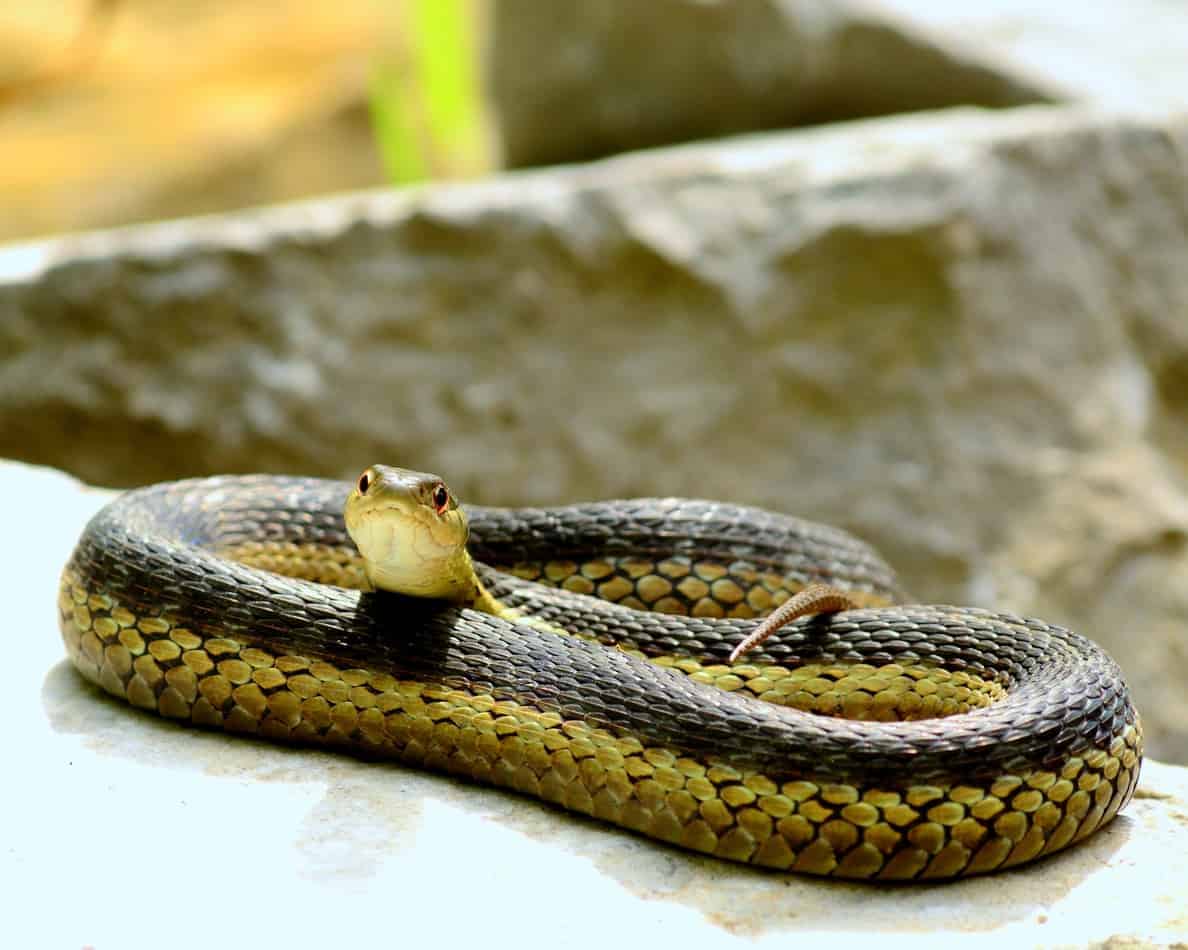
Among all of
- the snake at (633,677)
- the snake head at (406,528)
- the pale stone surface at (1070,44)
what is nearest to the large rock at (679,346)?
the pale stone surface at (1070,44)

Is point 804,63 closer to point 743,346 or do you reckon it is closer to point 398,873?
point 743,346

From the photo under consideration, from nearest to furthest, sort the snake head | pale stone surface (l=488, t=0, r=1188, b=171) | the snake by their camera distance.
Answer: the snake
the snake head
pale stone surface (l=488, t=0, r=1188, b=171)

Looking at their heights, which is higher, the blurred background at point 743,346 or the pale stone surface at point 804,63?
the pale stone surface at point 804,63

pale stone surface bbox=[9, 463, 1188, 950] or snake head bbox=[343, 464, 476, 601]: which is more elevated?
snake head bbox=[343, 464, 476, 601]

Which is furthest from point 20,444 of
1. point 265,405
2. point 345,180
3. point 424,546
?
point 345,180

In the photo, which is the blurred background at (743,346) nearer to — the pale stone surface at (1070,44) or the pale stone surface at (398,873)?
the pale stone surface at (1070,44)

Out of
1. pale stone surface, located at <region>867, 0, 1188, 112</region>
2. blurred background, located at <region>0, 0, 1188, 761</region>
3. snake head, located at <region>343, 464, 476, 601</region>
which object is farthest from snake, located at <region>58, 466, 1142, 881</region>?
pale stone surface, located at <region>867, 0, 1188, 112</region>

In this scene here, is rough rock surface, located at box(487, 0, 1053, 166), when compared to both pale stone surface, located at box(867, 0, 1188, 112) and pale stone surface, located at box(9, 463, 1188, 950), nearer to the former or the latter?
pale stone surface, located at box(867, 0, 1188, 112)
